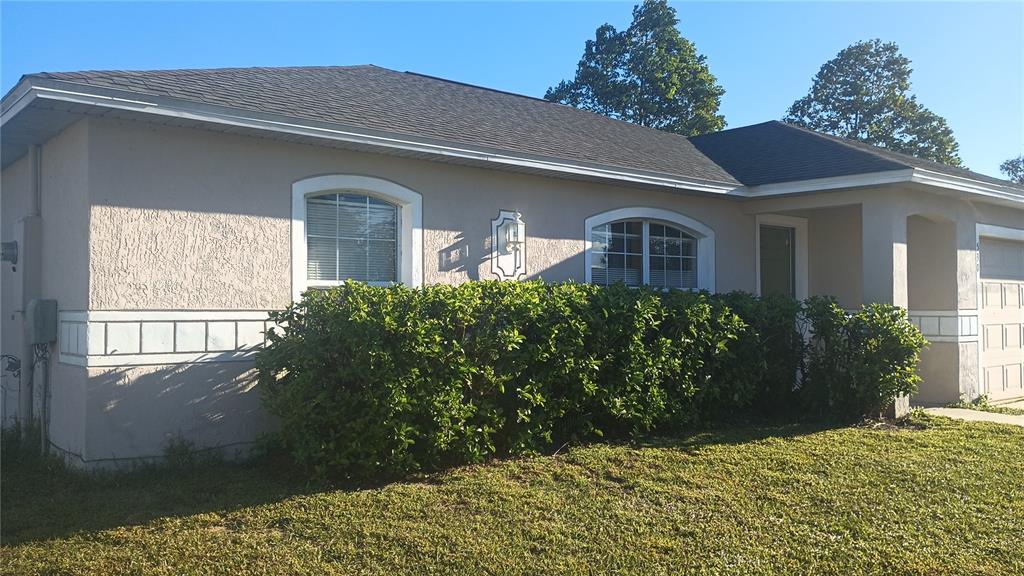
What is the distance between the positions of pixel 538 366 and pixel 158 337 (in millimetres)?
3369

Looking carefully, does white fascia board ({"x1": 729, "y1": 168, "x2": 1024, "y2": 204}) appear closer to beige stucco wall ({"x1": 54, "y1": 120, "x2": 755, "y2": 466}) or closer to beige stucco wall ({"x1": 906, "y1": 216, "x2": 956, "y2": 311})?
beige stucco wall ({"x1": 906, "y1": 216, "x2": 956, "y2": 311})

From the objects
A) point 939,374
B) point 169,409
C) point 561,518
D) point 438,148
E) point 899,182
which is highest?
point 438,148

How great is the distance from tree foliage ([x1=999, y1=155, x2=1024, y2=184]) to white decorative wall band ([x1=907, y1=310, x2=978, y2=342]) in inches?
1675

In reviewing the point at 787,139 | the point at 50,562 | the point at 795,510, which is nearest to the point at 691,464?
the point at 795,510

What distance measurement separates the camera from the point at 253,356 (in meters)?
7.49

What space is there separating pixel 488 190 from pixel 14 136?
4.80 metres

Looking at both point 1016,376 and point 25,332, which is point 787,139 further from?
point 25,332

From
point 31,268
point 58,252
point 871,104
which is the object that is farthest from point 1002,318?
point 871,104

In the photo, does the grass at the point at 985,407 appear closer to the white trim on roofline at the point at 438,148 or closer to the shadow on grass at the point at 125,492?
the white trim on roofline at the point at 438,148

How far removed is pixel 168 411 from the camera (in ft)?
23.1

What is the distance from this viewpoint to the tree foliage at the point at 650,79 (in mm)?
32281

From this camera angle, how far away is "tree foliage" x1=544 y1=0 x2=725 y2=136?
106 ft

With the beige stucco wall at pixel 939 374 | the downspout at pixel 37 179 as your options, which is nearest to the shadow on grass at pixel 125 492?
the downspout at pixel 37 179

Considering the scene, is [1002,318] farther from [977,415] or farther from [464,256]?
[464,256]
